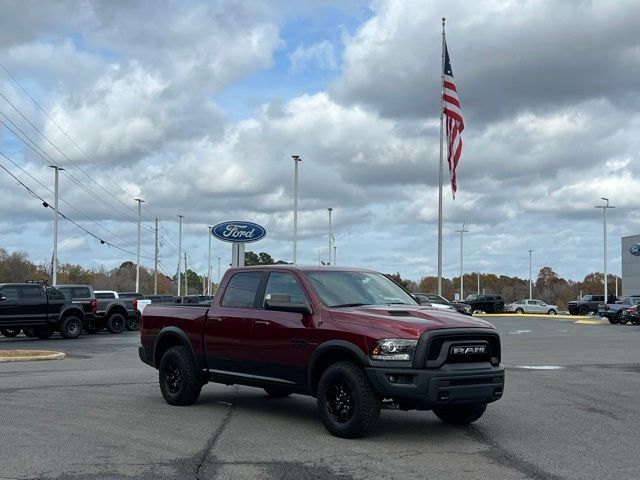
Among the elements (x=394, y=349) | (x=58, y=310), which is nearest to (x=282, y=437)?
(x=394, y=349)

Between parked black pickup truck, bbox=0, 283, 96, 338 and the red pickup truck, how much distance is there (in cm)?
1826

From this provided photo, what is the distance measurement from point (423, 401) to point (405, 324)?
2.60ft

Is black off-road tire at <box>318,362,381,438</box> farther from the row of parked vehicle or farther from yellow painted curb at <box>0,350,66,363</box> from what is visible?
the row of parked vehicle

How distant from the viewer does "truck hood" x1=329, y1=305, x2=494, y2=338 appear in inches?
314

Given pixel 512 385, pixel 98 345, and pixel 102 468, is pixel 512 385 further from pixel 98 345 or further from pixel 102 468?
pixel 98 345

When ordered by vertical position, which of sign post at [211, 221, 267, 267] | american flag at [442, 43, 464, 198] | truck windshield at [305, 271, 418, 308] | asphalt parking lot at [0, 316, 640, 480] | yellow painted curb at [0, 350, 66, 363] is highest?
american flag at [442, 43, 464, 198]

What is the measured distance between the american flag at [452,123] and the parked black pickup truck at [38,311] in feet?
51.4

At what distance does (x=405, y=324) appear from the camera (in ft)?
26.3

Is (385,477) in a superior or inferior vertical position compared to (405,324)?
inferior

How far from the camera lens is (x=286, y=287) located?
9.45m

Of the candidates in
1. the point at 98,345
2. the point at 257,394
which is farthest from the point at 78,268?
the point at 257,394

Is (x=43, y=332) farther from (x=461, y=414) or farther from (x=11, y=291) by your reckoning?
(x=461, y=414)

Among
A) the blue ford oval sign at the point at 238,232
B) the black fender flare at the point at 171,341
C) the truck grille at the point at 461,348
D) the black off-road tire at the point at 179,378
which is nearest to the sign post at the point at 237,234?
the blue ford oval sign at the point at 238,232

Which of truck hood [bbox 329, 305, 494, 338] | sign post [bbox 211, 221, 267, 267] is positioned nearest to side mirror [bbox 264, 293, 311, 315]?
truck hood [bbox 329, 305, 494, 338]
